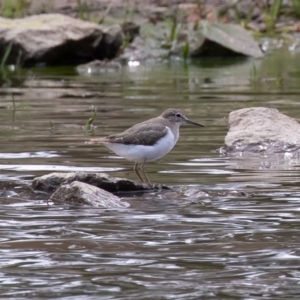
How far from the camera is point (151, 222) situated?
662 cm

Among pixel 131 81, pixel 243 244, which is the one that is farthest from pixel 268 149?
pixel 131 81

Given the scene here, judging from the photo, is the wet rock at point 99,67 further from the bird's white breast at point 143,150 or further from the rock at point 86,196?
the rock at point 86,196

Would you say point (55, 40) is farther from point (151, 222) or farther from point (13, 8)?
point (151, 222)

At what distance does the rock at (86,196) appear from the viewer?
710cm

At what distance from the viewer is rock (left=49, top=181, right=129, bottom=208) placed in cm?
710

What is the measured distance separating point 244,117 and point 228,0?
1519 cm

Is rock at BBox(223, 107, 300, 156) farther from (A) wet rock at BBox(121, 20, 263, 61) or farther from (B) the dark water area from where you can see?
(A) wet rock at BBox(121, 20, 263, 61)

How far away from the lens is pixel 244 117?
33.2 feet

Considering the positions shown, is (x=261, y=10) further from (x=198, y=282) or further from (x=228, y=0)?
(x=198, y=282)

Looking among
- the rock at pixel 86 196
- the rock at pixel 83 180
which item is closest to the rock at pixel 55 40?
the rock at pixel 83 180

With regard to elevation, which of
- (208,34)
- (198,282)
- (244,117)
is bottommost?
→ (198,282)

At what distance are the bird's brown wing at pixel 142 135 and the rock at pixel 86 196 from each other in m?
1.06

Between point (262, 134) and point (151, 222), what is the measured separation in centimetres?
329

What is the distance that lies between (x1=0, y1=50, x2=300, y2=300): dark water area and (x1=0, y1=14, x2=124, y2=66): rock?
21.7ft
